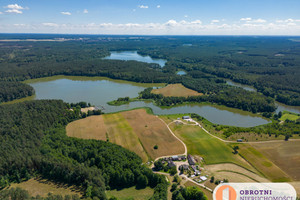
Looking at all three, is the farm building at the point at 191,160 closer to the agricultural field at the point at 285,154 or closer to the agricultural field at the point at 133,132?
the agricultural field at the point at 133,132

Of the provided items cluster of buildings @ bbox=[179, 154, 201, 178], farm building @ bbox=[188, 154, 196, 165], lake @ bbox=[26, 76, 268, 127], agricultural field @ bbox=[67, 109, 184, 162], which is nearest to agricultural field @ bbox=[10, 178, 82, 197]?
A: agricultural field @ bbox=[67, 109, 184, 162]

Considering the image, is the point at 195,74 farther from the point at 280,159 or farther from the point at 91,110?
the point at 280,159

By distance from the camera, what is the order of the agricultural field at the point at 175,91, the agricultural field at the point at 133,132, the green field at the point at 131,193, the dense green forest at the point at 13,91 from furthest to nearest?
the agricultural field at the point at 175,91 < the dense green forest at the point at 13,91 < the agricultural field at the point at 133,132 < the green field at the point at 131,193

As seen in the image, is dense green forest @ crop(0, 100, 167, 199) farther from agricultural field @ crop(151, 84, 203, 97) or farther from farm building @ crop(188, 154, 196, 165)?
agricultural field @ crop(151, 84, 203, 97)

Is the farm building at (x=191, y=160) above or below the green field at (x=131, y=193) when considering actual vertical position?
above

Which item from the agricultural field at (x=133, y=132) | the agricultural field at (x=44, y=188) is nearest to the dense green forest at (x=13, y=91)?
the agricultural field at (x=133, y=132)

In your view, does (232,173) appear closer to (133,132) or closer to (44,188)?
(133,132)

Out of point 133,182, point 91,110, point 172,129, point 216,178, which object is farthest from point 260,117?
point 91,110
